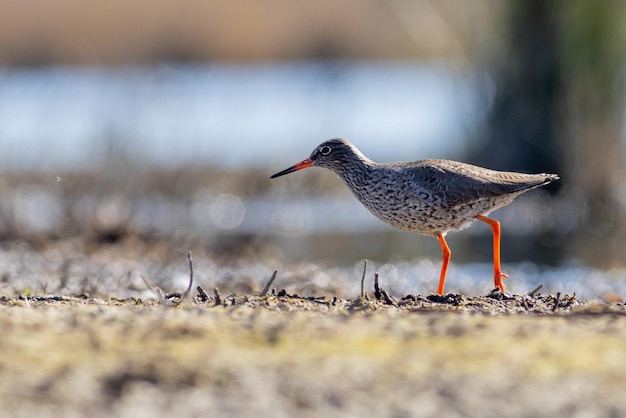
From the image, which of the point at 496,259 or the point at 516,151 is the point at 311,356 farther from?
the point at 516,151

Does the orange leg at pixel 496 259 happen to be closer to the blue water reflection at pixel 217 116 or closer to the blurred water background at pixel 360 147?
the blurred water background at pixel 360 147

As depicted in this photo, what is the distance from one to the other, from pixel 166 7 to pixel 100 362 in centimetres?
1930

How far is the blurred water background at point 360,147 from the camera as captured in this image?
10209 millimetres

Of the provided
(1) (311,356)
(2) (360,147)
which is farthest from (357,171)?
(2) (360,147)

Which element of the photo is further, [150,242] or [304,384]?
[150,242]

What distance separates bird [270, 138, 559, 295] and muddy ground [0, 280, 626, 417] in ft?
6.99

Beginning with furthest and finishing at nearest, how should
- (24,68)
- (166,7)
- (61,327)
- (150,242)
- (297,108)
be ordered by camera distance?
(166,7), (24,68), (297,108), (150,242), (61,327)

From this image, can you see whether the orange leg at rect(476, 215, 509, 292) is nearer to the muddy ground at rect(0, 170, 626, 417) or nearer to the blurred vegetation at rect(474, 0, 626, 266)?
the muddy ground at rect(0, 170, 626, 417)

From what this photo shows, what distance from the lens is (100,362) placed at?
4.05 m

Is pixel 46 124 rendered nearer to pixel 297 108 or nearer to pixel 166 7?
pixel 297 108

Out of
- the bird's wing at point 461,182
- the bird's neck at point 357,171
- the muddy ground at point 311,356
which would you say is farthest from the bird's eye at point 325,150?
the muddy ground at point 311,356

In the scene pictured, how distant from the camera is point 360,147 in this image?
14.6 m

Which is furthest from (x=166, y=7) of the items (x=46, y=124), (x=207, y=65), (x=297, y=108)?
(x=46, y=124)

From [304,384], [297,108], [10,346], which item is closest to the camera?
[304,384]
